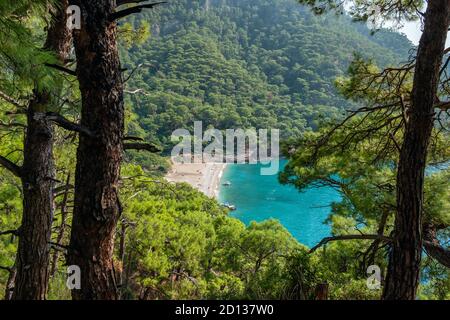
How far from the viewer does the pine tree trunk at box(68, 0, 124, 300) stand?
153 centimetres

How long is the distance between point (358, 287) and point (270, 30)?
251 ft

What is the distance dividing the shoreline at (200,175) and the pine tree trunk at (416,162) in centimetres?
2704

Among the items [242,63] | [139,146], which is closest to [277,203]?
→ [139,146]

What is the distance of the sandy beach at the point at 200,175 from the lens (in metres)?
30.7

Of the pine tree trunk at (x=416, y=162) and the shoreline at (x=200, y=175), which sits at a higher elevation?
the shoreline at (x=200, y=175)

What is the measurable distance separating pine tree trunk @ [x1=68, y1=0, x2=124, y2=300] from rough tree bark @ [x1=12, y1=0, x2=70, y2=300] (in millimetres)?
1093

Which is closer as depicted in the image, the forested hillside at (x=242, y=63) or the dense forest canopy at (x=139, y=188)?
the dense forest canopy at (x=139, y=188)

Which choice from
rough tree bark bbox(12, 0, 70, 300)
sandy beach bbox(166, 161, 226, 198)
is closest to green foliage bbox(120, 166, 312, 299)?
rough tree bark bbox(12, 0, 70, 300)

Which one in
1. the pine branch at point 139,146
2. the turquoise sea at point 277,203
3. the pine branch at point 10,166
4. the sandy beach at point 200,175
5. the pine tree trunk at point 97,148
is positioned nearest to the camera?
the pine tree trunk at point 97,148

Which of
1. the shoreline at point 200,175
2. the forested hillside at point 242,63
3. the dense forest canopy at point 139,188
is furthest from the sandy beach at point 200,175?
the dense forest canopy at point 139,188

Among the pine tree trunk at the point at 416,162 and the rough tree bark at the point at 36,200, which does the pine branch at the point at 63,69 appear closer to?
the rough tree bark at the point at 36,200

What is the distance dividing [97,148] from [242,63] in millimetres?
67862
